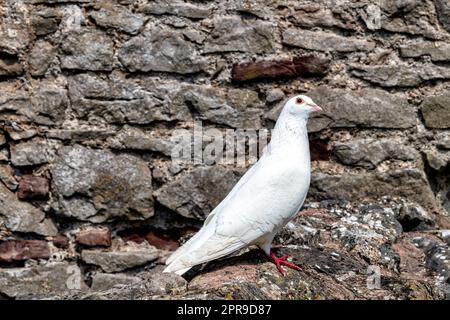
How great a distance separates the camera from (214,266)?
3.66 m

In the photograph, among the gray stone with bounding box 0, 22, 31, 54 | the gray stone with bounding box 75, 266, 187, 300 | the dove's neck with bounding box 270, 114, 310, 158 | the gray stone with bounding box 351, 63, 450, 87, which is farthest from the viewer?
the gray stone with bounding box 351, 63, 450, 87

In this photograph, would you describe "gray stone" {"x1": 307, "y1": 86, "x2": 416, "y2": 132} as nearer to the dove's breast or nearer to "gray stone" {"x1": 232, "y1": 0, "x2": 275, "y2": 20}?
"gray stone" {"x1": 232, "y1": 0, "x2": 275, "y2": 20}

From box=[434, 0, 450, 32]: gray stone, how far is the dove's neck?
1.26m

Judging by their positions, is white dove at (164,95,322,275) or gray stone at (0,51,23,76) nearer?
white dove at (164,95,322,275)

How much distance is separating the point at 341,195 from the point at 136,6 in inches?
61.4

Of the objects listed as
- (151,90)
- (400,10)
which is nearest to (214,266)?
(151,90)

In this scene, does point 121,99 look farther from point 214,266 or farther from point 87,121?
point 214,266

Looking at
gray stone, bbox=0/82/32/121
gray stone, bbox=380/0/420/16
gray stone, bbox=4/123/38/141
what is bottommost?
gray stone, bbox=4/123/38/141

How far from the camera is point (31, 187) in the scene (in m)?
4.42

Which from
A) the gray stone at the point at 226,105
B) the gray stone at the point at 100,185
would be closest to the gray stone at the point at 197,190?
the gray stone at the point at 100,185

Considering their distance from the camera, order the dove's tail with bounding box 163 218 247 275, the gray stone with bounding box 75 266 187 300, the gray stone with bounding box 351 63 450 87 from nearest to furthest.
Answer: the gray stone with bounding box 75 266 187 300 → the dove's tail with bounding box 163 218 247 275 → the gray stone with bounding box 351 63 450 87

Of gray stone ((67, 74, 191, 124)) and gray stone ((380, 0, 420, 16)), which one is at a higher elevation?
gray stone ((380, 0, 420, 16))

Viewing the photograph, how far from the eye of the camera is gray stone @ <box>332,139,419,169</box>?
463 cm

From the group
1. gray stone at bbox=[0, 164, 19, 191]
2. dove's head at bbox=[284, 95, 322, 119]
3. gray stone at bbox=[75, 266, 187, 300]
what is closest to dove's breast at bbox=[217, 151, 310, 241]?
dove's head at bbox=[284, 95, 322, 119]
